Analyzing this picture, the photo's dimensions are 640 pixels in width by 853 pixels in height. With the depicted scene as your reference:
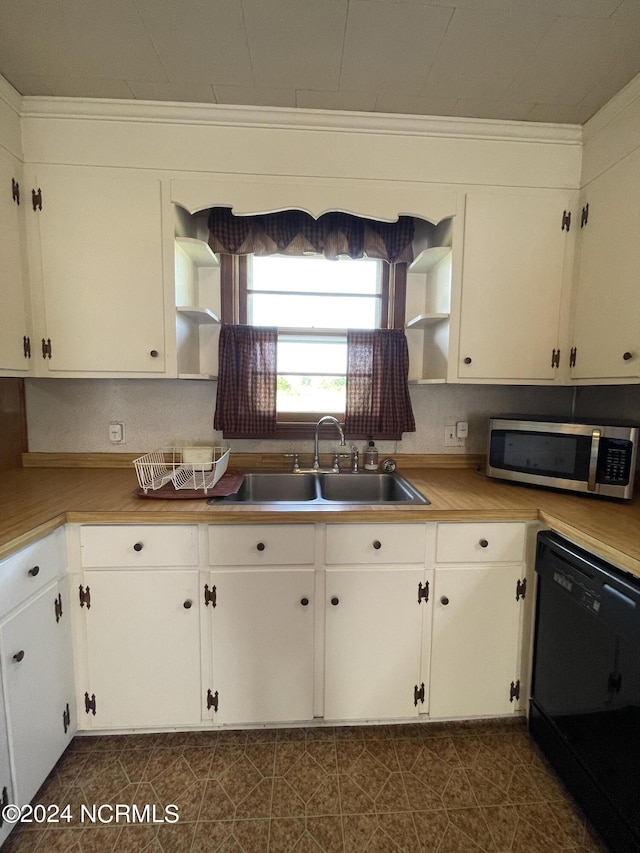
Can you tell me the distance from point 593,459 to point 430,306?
1.05m

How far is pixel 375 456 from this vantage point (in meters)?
1.96

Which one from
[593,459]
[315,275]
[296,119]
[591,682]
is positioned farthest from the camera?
[315,275]

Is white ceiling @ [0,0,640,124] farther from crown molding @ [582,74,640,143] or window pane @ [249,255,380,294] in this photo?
window pane @ [249,255,380,294]

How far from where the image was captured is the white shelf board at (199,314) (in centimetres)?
168

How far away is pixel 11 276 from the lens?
5.05 ft

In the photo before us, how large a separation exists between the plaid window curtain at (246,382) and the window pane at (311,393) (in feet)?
0.42

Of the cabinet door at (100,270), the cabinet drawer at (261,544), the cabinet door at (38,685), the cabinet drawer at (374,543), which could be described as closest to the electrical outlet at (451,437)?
the cabinet drawer at (374,543)

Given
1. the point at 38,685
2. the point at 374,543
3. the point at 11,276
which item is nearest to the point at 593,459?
the point at 374,543

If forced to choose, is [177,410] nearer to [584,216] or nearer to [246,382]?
[246,382]

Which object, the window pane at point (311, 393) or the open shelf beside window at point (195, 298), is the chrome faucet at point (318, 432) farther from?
the open shelf beside window at point (195, 298)

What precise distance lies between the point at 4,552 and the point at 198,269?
152 centimetres

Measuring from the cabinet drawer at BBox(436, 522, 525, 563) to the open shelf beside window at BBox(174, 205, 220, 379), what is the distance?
1270 mm

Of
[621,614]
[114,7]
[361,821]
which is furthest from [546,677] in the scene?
[114,7]

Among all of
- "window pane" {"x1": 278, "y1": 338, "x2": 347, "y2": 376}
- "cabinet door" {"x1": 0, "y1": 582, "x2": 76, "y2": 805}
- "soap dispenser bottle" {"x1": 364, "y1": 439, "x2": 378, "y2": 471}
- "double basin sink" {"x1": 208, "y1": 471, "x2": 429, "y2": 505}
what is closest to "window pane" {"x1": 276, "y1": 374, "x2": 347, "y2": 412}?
"window pane" {"x1": 278, "y1": 338, "x2": 347, "y2": 376}
